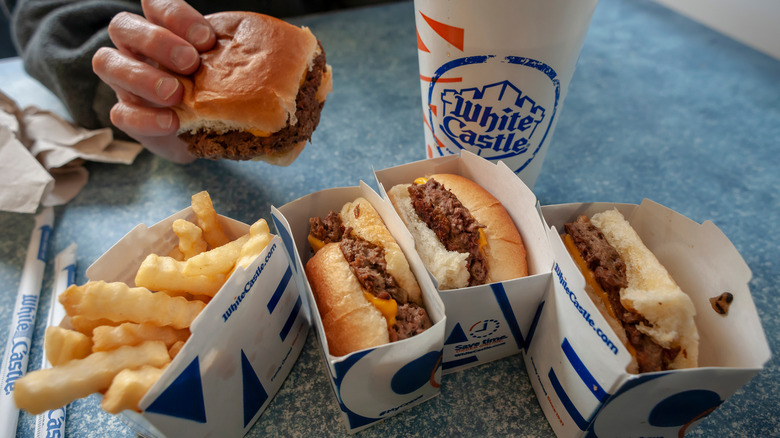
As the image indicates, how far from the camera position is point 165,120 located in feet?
4.02

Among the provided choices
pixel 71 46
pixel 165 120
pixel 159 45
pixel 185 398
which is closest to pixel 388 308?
pixel 185 398

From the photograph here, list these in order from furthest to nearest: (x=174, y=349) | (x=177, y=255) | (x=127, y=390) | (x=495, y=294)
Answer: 1. (x=177, y=255)
2. (x=495, y=294)
3. (x=174, y=349)
4. (x=127, y=390)

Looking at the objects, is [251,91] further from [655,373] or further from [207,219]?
[655,373]

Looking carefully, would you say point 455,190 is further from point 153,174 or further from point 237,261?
point 153,174

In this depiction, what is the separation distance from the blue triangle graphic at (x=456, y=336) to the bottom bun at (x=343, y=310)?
0.61 feet

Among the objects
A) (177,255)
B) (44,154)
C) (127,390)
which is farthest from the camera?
(44,154)

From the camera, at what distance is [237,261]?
0.96 m

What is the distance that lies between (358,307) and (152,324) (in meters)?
0.42

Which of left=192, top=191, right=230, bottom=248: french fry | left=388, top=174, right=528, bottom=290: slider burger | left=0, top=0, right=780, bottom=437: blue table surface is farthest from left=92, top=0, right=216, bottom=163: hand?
left=388, top=174, right=528, bottom=290: slider burger

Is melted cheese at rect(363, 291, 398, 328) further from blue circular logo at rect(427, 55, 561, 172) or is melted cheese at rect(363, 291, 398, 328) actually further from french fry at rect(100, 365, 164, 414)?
blue circular logo at rect(427, 55, 561, 172)

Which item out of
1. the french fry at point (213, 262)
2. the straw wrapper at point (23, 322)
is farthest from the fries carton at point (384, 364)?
the straw wrapper at point (23, 322)

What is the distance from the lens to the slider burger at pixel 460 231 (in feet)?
3.48

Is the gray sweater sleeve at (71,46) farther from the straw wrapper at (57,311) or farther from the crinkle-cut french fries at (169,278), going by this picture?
the crinkle-cut french fries at (169,278)

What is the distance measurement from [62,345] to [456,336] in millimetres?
806
